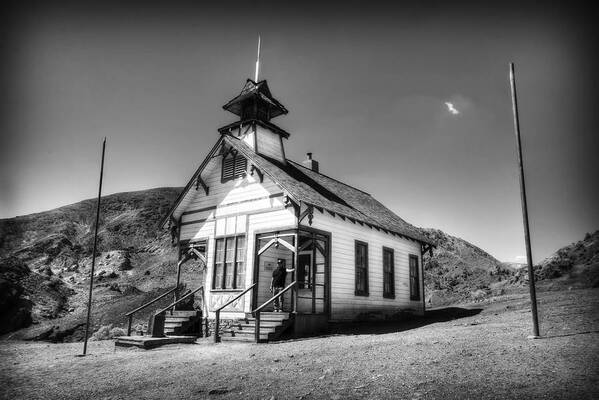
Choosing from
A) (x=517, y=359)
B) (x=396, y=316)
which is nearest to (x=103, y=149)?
(x=517, y=359)

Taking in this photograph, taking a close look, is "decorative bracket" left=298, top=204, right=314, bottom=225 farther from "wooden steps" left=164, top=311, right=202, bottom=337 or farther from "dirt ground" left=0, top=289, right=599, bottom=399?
"wooden steps" left=164, top=311, right=202, bottom=337

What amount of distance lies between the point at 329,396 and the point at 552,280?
2269cm

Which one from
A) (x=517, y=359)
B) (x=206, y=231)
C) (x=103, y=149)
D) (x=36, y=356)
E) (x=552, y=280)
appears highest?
(x=103, y=149)

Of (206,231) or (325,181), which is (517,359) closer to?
(206,231)

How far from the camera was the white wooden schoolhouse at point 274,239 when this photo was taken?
1471cm

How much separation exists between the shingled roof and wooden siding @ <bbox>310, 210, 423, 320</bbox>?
1.53ft

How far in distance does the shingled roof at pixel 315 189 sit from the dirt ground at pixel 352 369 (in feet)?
18.2

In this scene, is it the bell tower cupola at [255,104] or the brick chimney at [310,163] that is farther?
the brick chimney at [310,163]

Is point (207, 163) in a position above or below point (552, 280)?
above

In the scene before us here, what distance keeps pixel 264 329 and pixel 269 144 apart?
9.76 meters

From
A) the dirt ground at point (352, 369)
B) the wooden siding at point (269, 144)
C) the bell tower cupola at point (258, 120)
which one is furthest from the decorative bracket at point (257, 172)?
the dirt ground at point (352, 369)

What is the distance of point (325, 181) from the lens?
21500mm

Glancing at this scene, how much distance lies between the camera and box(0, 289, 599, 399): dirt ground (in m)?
5.95

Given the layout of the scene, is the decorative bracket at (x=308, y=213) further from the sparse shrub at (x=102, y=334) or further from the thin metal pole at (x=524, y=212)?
the sparse shrub at (x=102, y=334)
